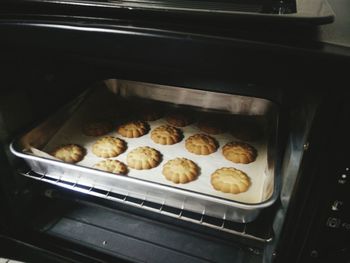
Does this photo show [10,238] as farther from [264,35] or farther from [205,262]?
[264,35]

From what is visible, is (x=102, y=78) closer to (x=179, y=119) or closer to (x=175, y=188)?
(x=179, y=119)

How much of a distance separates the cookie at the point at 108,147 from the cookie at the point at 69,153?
0.16 ft

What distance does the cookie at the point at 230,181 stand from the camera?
893mm

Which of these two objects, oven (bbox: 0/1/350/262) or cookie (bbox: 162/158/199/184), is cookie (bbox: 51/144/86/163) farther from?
cookie (bbox: 162/158/199/184)

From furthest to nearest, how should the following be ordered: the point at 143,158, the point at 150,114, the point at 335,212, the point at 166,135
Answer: the point at 150,114 → the point at 166,135 → the point at 143,158 → the point at 335,212

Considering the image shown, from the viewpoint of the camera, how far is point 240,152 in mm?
1030

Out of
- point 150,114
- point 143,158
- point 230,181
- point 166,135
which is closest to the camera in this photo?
point 230,181

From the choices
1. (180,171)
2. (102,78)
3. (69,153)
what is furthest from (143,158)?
(102,78)

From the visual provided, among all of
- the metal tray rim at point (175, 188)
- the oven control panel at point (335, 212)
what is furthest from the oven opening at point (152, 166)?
the oven control panel at point (335, 212)

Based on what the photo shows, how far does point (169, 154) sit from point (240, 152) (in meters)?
0.25

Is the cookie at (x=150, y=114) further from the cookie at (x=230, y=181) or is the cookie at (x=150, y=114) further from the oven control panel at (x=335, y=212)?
the oven control panel at (x=335, y=212)

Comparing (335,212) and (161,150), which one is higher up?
(335,212)

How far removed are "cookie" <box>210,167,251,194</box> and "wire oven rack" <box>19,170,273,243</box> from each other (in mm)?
105

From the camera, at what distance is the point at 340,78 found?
0.46 meters
